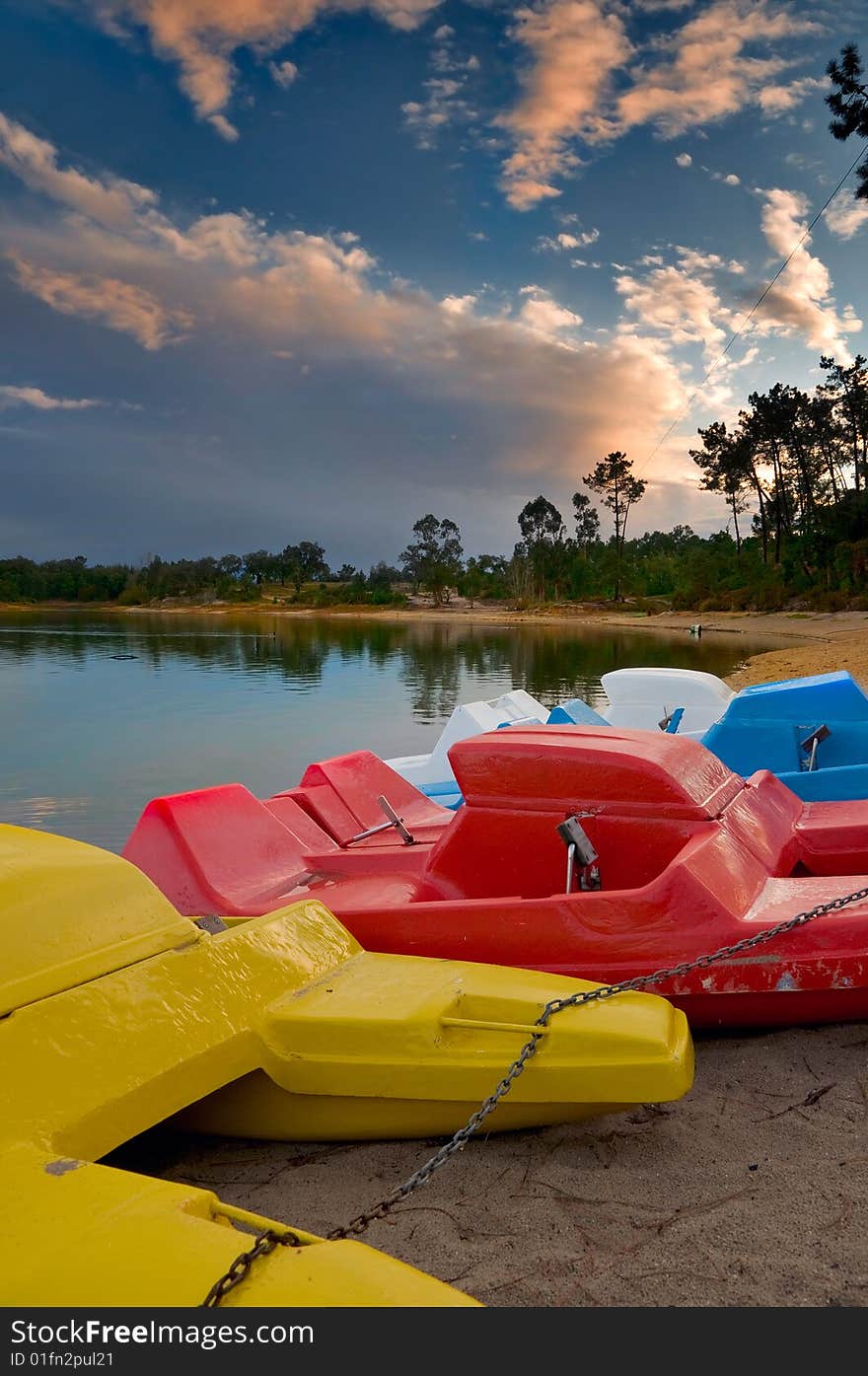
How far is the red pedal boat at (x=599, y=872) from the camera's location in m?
2.95

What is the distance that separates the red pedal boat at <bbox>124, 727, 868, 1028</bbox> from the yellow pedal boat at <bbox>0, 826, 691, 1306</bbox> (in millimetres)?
322

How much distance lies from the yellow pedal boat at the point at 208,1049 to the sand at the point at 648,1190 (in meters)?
0.11

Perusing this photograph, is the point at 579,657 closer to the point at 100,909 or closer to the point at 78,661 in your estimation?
the point at 78,661

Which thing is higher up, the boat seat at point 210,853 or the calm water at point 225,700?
the boat seat at point 210,853

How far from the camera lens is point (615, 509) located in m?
87.8

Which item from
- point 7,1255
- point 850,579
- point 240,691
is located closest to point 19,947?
point 7,1255

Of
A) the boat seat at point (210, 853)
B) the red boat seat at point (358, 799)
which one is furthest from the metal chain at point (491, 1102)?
the red boat seat at point (358, 799)

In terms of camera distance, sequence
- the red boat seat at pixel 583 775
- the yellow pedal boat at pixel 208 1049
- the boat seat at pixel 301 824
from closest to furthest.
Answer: the yellow pedal boat at pixel 208 1049, the red boat seat at pixel 583 775, the boat seat at pixel 301 824

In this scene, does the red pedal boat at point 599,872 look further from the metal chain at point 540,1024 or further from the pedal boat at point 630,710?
the pedal boat at point 630,710

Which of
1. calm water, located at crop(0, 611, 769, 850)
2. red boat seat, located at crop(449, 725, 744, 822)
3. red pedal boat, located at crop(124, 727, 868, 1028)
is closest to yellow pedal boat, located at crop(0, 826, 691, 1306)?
red pedal boat, located at crop(124, 727, 868, 1028)

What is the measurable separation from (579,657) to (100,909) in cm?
3576

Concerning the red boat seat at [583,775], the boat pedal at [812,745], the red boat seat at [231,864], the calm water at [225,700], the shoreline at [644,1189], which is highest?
the red boat seat at [583,775]

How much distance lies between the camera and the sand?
1.91 m

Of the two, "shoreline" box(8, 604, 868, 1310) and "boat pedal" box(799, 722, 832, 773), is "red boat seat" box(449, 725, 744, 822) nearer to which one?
"shoreline" box(8, 604, 868, 1310)
